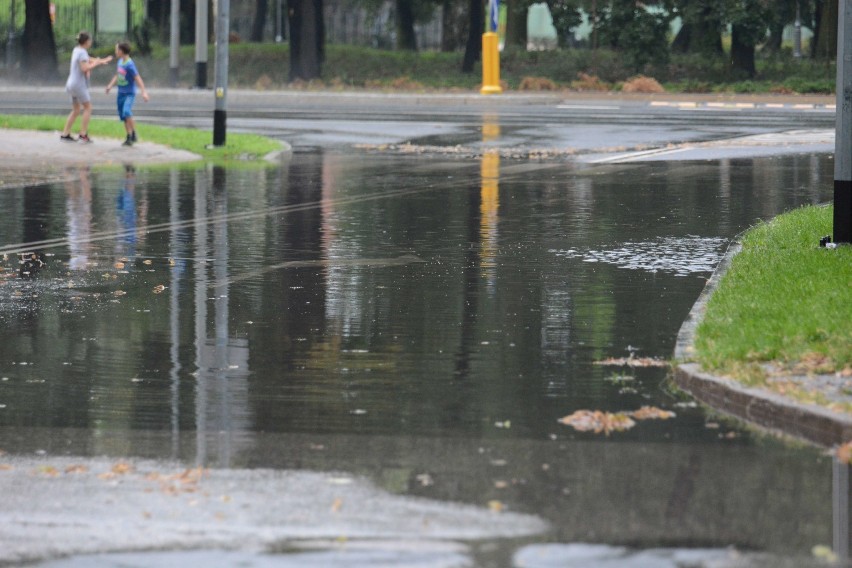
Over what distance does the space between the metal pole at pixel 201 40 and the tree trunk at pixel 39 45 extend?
986 centimetres

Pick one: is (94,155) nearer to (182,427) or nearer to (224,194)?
(224,194)

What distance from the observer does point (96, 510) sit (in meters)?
6.72

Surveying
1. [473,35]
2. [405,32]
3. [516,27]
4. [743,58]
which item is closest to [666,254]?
[743,58]

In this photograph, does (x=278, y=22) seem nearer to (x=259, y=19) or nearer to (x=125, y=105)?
(x=259, y=19)

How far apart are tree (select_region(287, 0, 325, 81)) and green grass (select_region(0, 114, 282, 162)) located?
22156 mm

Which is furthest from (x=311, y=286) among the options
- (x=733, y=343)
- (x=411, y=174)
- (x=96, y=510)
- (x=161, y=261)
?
(x=411, y=174)

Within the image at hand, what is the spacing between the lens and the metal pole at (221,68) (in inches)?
1073

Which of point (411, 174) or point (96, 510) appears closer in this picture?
point (96, 510)

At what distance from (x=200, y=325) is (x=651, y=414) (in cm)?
397

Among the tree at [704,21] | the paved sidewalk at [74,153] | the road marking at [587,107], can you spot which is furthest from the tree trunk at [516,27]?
the paved sidewalk at [74,153]

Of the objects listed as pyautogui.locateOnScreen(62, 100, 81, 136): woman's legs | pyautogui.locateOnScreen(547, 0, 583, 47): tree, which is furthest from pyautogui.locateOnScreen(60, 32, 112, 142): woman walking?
pyautogui.locateOnScreen(547, 0, 583, 47): tree

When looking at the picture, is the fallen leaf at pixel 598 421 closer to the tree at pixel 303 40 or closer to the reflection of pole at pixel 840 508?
the reflection of pole at pixel 840 508

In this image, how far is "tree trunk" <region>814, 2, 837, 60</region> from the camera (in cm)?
5491

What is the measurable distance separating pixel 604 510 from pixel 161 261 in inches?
347
